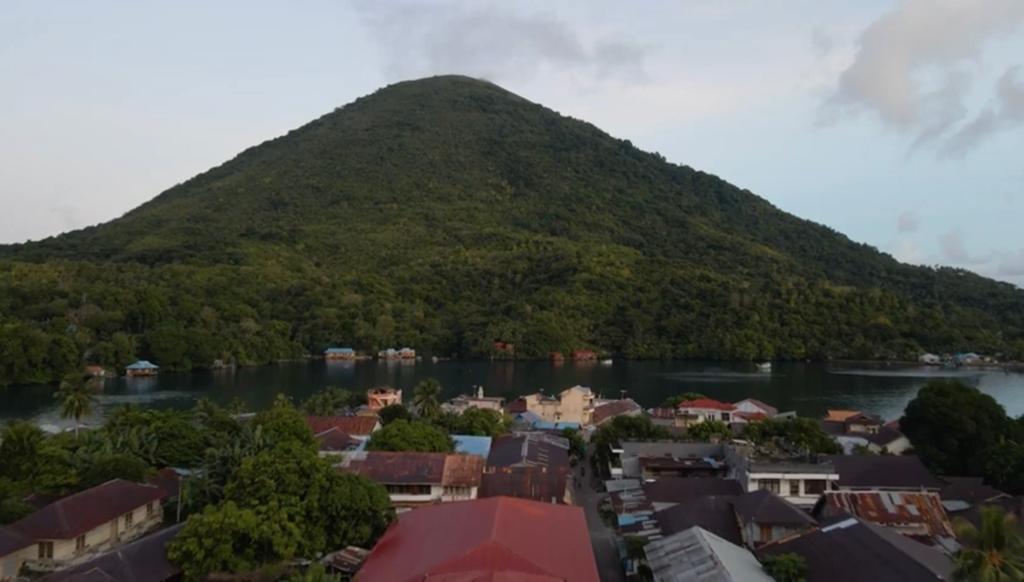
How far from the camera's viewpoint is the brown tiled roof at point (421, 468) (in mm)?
21047

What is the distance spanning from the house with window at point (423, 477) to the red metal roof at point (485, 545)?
3.65m

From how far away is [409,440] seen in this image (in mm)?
24531

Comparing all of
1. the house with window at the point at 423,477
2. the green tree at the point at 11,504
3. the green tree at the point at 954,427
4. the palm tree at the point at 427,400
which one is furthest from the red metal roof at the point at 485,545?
the palm tree at the point at 427,400

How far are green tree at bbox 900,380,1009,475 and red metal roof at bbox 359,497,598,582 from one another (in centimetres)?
1556

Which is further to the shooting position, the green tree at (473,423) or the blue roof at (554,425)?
the blue roof at (554,425)

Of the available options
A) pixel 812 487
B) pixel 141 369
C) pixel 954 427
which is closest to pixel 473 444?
pixel 812 487

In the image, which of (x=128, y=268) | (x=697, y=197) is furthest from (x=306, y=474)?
(x=697, y=197)

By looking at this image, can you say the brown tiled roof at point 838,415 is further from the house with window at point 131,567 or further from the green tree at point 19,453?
the green tree at point 19,453

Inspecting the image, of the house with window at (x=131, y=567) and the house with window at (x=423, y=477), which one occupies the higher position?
the house with window at (x=423, y=477)

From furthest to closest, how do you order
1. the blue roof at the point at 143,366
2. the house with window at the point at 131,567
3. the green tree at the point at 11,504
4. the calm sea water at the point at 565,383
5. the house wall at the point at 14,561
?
the blue roof at the point at 143,366, the calm sea water at the point at 565,383, the green tree at the point at 11,504, the house wall at the point at 14,561, the house with window at the point at 131,567

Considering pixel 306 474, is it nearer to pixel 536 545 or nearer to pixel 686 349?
pixel 536 545

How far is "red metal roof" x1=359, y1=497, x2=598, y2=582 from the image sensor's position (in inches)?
529

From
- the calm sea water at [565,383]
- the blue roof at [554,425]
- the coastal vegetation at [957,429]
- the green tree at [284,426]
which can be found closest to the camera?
the green tree at [284,426]

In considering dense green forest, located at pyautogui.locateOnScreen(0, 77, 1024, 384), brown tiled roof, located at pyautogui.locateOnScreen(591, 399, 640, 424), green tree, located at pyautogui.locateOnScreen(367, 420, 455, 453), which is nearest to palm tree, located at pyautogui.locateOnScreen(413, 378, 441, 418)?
green tree, located at pyautogui.locateOnScreen(367, 420, 455, 453)
